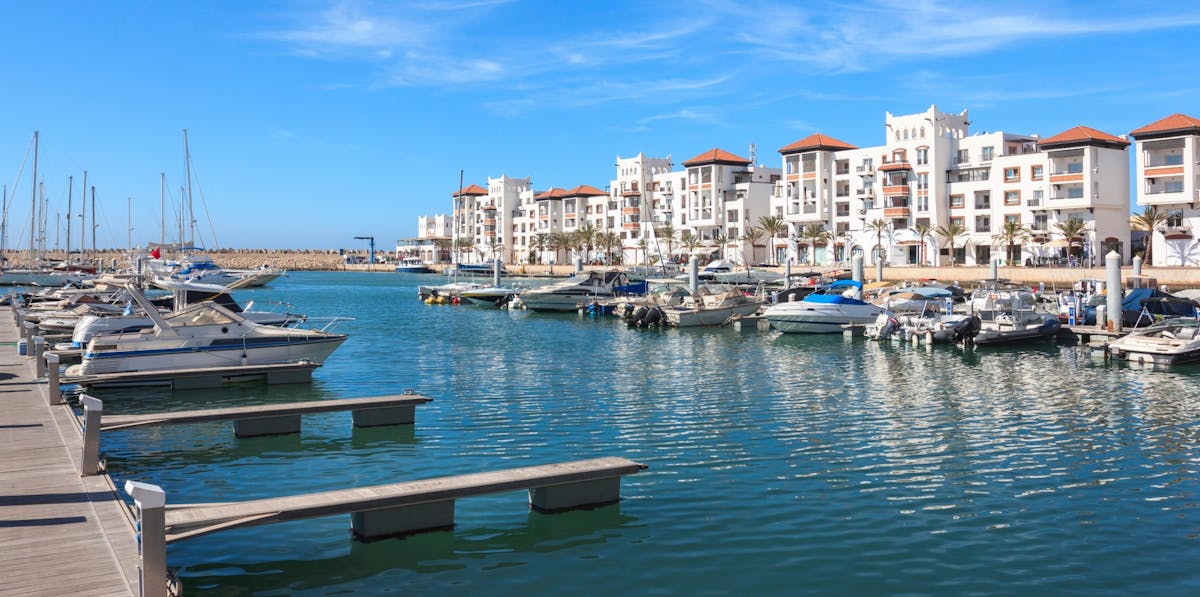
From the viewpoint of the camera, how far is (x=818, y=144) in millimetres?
113812

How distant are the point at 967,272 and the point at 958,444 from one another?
74060 millimetres

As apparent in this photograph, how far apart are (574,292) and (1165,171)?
179 ft

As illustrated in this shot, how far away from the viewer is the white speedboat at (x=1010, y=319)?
44500 mm

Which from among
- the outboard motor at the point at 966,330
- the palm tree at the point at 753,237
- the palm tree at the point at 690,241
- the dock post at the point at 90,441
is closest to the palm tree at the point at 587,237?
the palm tree at the point at 690,241

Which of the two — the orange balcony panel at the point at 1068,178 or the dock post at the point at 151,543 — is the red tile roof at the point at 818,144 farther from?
the dock post at the point at 151,543

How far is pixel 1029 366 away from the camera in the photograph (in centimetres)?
3769

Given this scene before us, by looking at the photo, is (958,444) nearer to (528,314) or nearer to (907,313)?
(907,313)

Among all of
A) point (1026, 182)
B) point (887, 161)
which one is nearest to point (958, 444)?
point (1026, 182)

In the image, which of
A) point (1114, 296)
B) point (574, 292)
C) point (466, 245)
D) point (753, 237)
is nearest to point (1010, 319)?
point (1114, 296)

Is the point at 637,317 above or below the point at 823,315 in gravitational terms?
below

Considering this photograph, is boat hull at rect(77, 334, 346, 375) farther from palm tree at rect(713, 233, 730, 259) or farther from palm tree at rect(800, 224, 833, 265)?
palm tree at rect(713, 233, 730, 259)

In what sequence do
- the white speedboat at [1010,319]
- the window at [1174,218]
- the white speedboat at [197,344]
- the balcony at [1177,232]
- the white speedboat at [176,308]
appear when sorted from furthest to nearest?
the window at [1174,218]
the balcony at [1177,232]
the white speedboat at [1010,319]
the white speedboat at [176,308]
the white speedboat at [197,344]

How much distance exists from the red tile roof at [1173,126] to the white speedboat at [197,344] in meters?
79.5

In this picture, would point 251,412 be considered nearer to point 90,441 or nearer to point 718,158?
point 90,441
